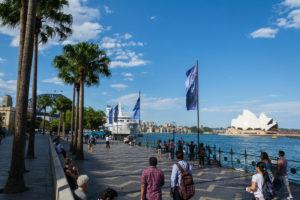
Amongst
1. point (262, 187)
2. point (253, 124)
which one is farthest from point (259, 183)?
point (253, 124)

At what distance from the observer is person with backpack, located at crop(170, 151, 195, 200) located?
4621 millimetres

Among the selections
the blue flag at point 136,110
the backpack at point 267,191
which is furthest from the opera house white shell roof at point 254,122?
the backpack at point 267,191

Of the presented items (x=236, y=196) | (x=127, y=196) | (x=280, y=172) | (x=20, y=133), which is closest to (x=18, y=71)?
(x=20, y=133)

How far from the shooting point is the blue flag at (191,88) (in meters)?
15.8

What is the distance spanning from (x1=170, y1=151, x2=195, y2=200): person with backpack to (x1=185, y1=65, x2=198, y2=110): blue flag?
11217mm

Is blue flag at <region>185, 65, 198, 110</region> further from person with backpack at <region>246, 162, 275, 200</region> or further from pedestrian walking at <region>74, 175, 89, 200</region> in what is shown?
pedestrian walking at <region>74, 175, 89, 200</region>

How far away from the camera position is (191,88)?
16.1 metres

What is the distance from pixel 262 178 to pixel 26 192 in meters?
Result: 7.43

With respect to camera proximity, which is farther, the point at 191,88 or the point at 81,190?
the point at 191,88

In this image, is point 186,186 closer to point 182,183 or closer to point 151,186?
point 182,183

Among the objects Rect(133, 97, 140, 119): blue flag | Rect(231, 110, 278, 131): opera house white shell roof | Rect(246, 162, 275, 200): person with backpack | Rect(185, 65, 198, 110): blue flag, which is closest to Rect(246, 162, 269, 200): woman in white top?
Rect(246, 162, 275, 200): person with backpack

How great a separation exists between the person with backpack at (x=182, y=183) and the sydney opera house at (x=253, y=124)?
169 m

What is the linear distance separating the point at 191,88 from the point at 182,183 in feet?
39.3

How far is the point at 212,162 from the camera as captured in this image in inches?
670
